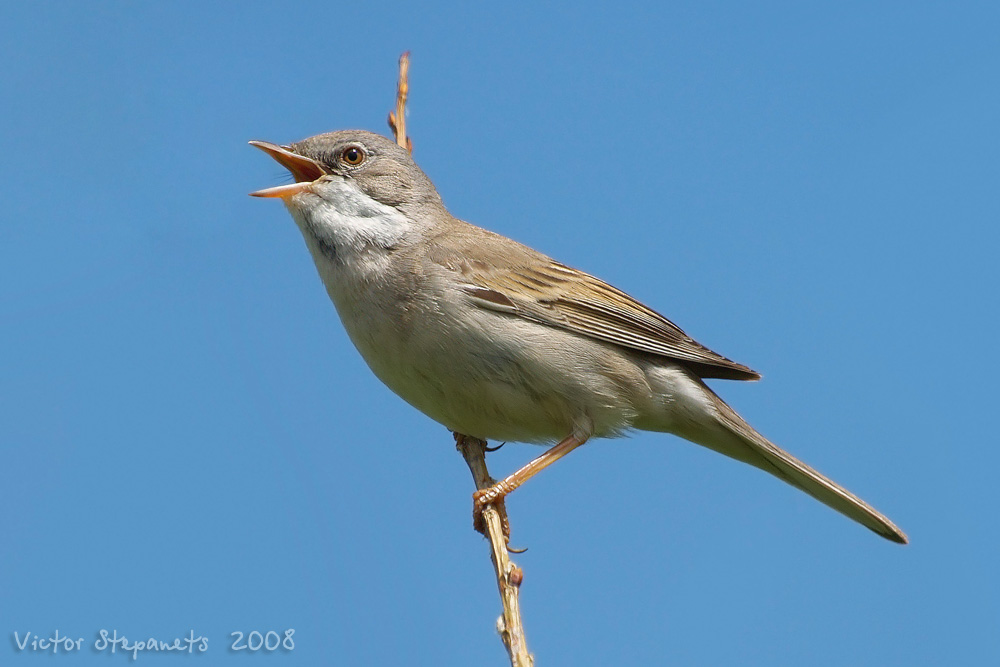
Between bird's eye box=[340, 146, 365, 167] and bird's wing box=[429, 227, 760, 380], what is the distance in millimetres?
701

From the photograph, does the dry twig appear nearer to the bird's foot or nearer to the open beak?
the bird's foot

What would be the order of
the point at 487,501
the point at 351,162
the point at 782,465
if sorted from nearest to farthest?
the point at 487,501, the point at 351,162, the point at 782,465

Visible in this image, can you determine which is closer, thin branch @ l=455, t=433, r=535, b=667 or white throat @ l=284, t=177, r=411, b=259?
thin branch @ l=455, t=433, r=535, b=667

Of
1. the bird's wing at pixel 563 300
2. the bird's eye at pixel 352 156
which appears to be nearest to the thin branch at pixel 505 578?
the bird's wing at pixel 563 300

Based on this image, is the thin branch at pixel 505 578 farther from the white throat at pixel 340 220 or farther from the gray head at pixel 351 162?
the gray head at pixel 351 162

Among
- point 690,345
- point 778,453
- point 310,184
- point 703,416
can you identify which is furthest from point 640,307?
point 310,184

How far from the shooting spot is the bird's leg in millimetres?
4945

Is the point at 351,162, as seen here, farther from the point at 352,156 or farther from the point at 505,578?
the point at 505,578

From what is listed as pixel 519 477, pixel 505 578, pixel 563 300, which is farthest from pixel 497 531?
pixel 563 300

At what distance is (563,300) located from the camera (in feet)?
18.3

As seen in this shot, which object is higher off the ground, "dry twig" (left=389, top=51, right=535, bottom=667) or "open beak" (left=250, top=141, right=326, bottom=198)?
"open beak" (left=250, top=141, right=326, bottom=198)

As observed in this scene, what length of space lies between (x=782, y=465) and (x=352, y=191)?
3.06m

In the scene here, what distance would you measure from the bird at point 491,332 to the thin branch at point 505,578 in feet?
0.54

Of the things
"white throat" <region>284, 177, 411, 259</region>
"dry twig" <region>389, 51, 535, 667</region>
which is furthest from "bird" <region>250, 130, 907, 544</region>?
"dry twig" <region>389, 51, 535, 667</region>
